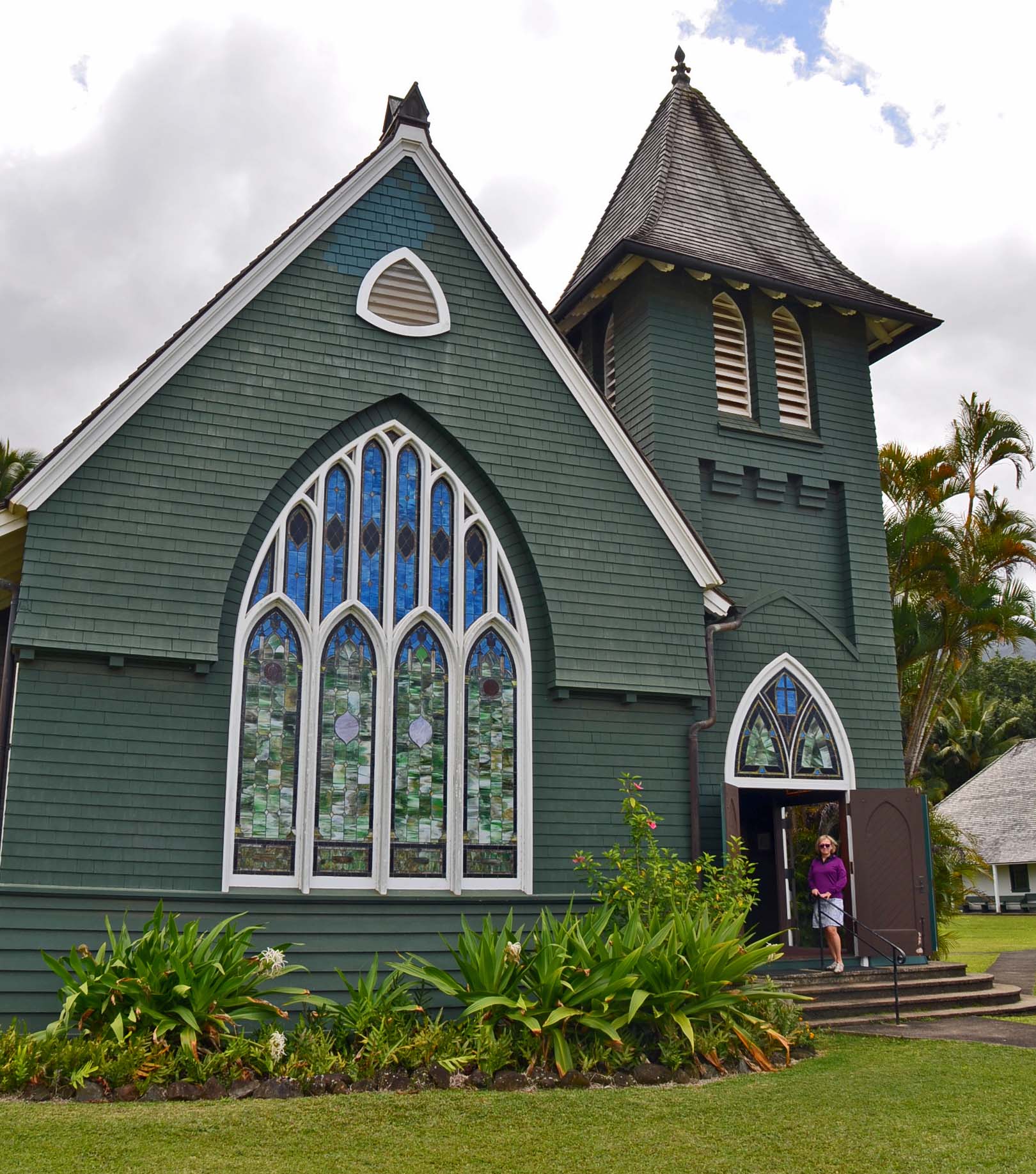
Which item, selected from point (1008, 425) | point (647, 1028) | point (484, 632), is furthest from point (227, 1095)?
point (1008, 425)

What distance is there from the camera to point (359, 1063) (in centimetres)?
928

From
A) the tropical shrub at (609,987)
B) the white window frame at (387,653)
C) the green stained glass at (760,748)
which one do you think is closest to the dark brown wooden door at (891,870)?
the green stained glass at (760,748)

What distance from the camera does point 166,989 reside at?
9.19 m

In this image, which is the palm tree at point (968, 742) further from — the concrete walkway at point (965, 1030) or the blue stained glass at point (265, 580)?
the blue stained glass at point (265, 580)

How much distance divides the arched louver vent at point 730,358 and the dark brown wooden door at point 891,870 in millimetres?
5517

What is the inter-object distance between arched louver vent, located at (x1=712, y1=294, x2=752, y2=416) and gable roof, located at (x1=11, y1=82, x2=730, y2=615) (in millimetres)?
3070

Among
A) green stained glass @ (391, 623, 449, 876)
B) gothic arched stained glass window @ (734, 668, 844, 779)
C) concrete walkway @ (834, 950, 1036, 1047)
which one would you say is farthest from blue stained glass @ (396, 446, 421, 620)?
concrete walkway @ (834, 950, 1036, 1047)

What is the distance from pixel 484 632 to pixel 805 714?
4.84 m

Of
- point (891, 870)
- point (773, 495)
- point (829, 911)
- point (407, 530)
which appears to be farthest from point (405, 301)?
point (891, 870)

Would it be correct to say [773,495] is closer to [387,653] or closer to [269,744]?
[387,653]

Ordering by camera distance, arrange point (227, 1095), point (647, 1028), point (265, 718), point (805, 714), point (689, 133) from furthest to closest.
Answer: point (689, 133), point (805, 714), point (265, 718), point (647, 1028), point (227, 1095)

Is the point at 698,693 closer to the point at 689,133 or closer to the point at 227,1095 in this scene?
the point at 227,1095

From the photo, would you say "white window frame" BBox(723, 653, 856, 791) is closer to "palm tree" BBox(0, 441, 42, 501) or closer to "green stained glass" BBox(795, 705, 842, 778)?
"green stained glass" BBox(795, 705, 842, 778)

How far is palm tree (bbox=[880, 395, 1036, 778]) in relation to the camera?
78.7 feet
